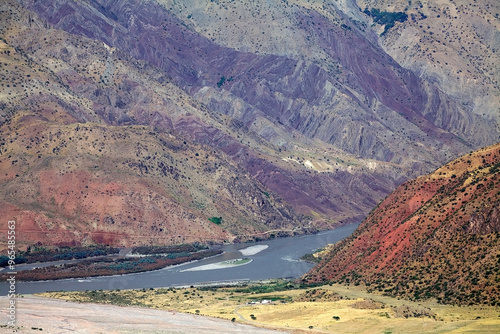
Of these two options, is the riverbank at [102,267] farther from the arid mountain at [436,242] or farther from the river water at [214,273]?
the arid mountain at [436,242]

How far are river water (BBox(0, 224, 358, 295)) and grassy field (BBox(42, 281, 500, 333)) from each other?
1063 cm

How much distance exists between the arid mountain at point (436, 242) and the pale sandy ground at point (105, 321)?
1810 cm

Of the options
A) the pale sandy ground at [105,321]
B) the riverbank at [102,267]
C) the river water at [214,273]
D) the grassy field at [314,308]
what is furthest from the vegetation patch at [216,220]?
the pale sandy ground at [105,321]

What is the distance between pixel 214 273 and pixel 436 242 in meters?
53.8

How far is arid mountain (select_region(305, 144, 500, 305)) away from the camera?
304 feet

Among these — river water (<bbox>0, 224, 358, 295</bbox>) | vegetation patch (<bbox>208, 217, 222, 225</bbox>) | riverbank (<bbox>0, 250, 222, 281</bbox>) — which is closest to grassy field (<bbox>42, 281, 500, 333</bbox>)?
river water (<bbox>0, 224, 358, 295</bbox>)

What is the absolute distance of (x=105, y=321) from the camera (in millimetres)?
93375

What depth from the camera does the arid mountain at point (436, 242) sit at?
92.7 meters

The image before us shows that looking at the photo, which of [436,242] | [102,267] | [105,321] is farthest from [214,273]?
[105,321]

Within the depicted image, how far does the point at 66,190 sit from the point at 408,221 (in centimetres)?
8415

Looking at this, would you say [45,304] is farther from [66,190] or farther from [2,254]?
[66,190]

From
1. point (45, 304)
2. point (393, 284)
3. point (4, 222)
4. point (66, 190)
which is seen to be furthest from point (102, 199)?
point (393, 284)

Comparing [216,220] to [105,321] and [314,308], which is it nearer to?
[314,308]

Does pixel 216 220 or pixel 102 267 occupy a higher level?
pixel 216 220
